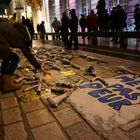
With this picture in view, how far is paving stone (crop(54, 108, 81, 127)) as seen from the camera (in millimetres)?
2823

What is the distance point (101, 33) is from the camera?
34.3ft

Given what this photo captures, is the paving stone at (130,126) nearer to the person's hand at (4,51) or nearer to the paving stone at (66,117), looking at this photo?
the paving stone at (66,117)

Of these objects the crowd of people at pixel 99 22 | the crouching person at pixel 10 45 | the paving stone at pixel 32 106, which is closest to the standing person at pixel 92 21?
the crowd of people at pixel 99 22

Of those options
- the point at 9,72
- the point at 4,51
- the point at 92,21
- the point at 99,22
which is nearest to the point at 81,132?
the point at 4,51

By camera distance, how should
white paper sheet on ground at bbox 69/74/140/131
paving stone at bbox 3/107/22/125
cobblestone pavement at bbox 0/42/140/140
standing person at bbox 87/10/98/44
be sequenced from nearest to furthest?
cobblestone pavement at bbox 0/42/140/140
white paper sheet on ground at bbox 69/74/140/131
paving stone at bbox 3/107/22/125
standing person at bbox 87/10/98/44

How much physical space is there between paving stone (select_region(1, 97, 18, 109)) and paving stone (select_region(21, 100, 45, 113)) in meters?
0.16

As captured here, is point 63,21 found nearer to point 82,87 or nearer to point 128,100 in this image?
point 82,87

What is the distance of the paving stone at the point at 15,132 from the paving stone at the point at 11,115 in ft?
0.46

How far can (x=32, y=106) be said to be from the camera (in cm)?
345

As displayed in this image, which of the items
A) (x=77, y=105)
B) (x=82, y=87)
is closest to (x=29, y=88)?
(x=82, y=87)

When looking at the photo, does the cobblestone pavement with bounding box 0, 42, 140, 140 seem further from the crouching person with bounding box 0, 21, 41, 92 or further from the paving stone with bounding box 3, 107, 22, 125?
the crouching person with bounding box 0, 21, 41, 92

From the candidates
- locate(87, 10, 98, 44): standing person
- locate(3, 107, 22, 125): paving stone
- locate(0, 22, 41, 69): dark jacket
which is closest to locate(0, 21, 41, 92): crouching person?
locate(0, 22, 41, 69): dark jacket

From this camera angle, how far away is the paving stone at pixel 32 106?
3.34 metres

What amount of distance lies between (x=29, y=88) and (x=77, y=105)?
1.27 metres
